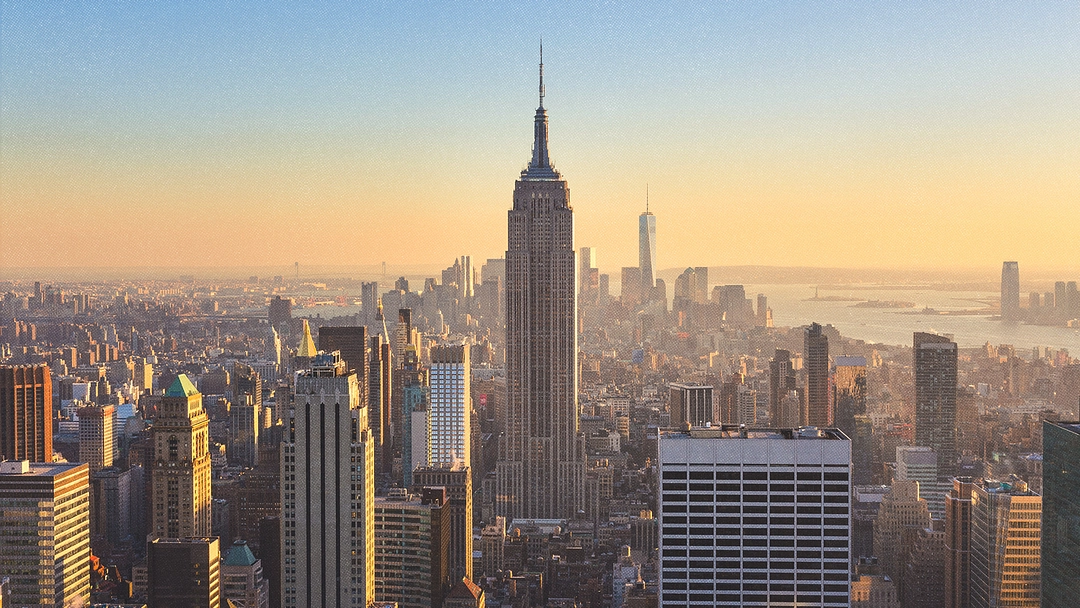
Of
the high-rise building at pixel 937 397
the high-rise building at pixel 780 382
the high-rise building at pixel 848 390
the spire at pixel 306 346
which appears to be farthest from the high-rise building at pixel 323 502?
the high-rise building at pixel 780 382

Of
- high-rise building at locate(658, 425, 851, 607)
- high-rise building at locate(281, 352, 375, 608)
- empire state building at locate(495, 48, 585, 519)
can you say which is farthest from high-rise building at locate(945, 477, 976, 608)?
empire state building at locate(495, 48, 585, 519)

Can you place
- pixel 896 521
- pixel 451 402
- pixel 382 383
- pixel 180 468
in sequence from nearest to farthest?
pixel 896 521 < pixel 180 468 < pixel 382 383 < pixel 451 402

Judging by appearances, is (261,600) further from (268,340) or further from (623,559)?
(623,559)

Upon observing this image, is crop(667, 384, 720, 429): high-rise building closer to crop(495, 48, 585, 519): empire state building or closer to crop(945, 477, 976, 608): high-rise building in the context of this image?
crop(495, 48, 585, 519): empire state building

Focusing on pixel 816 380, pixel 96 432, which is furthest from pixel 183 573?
pixel 816 380

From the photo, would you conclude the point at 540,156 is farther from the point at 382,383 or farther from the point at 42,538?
the point at 42,538

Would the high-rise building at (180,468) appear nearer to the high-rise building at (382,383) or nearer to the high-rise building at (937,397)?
the high-rise building at (382,383)

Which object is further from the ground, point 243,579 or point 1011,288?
point 1011,288
